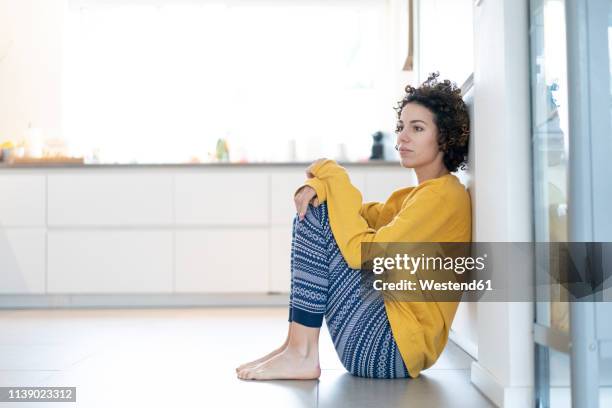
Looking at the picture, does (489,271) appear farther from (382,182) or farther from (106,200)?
(106,200)

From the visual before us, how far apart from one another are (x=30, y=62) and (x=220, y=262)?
201cm

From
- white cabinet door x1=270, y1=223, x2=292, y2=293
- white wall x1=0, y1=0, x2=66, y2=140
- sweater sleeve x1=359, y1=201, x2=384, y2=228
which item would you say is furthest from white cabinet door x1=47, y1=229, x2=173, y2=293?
sweater sleeve x1=359, y1=201, x2=384, y2=228

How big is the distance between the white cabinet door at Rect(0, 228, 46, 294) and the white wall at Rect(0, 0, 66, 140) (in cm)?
95

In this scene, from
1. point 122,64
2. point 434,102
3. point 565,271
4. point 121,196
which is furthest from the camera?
point 122,64

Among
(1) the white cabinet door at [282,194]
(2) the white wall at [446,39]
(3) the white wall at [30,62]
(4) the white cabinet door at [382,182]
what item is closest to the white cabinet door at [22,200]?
(3) the white wall at [30,62]

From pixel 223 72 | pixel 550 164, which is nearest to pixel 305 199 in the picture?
pixel 550 164

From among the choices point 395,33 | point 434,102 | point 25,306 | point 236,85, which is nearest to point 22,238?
point 25,306

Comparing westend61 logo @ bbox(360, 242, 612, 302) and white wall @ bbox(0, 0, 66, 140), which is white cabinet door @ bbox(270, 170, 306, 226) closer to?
white wall @ bbox(0, 0, 66, 140)

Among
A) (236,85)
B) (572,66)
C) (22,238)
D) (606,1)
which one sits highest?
(236,85)

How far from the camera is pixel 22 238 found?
14.2ft

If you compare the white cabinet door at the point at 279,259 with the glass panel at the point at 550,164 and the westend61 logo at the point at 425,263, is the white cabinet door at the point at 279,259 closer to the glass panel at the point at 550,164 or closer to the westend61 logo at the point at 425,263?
the westend61 logo at the point at 425,263

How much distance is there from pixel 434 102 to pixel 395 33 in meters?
2.85

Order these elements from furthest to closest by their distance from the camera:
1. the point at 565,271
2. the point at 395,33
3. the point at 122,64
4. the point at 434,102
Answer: the point at 122,64
the point at 395,33
the point at 434,102
the point at 565,271

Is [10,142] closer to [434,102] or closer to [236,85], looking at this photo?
[236,85]
